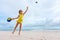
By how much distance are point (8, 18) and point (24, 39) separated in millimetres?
1454

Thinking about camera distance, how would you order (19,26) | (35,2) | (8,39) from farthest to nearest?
(19,26)
(8,39)
(35,2)

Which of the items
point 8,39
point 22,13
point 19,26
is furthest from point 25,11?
point 8,39

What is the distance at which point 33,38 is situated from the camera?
12.2m

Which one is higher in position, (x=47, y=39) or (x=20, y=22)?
(x=20, y=22)

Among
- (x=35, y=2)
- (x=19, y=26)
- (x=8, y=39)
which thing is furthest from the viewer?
(x=19, y=26)

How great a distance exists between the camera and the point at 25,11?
→ 482 inches

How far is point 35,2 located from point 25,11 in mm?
1706

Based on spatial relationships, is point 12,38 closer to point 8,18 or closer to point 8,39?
point 8,39

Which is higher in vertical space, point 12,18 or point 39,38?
point 12,18

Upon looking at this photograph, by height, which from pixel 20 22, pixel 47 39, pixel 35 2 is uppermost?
pixel 35 2

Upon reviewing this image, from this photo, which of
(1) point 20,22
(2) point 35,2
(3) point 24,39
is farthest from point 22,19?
(2) point 35,2

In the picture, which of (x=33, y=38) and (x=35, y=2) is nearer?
(x=35, y=2)

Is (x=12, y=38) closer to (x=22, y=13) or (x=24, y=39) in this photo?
(x=24, y=39)

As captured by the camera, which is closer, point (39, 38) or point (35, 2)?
point (35, 2)
